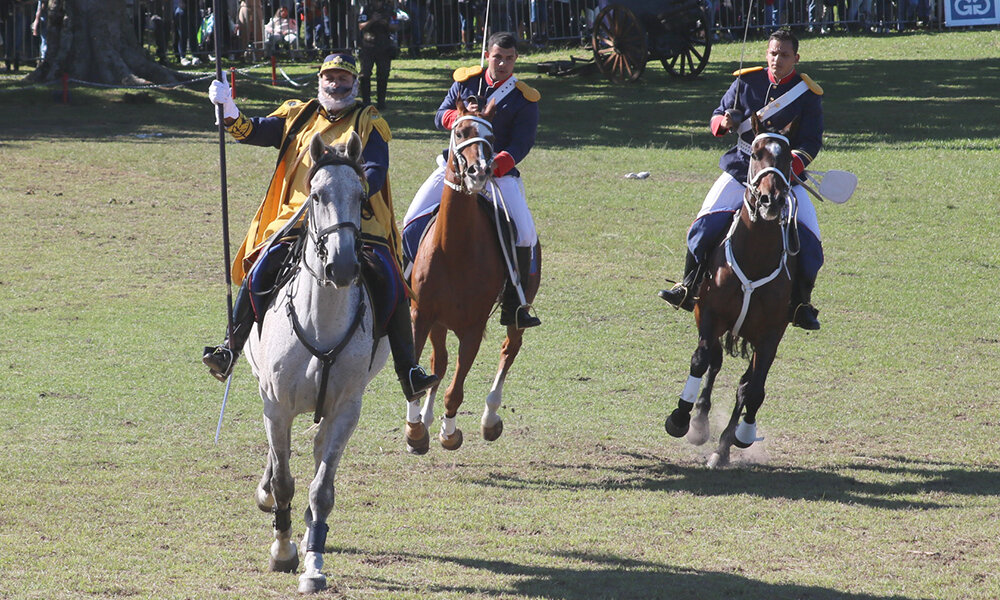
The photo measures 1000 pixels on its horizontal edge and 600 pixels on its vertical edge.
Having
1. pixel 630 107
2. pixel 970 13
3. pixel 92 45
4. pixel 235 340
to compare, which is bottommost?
pixel 235 340

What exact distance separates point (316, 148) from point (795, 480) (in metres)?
4.45

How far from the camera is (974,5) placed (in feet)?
119

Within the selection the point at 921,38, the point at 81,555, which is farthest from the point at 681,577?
the point at 921,38

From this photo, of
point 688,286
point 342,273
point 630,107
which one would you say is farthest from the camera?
point 630,107

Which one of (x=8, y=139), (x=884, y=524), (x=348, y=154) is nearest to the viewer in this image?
(x=348, y=154)

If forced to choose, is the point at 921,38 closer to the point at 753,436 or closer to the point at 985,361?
the point at 985,361

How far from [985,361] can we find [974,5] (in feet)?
90.6

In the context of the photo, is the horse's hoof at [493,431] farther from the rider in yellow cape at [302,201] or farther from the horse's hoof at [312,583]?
the horse's hoof at [312,583]

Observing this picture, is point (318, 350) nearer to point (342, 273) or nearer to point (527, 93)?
point (342, 273)

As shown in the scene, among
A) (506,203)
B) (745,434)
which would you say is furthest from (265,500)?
(745,434)

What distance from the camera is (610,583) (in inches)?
259

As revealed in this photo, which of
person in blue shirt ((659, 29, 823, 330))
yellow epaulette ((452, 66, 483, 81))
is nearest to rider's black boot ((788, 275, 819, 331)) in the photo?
person in blue shirt ((659, 29, 823, 330))

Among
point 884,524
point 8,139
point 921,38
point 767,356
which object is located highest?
point 921,38

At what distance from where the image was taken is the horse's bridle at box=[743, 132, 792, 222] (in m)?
8.26
